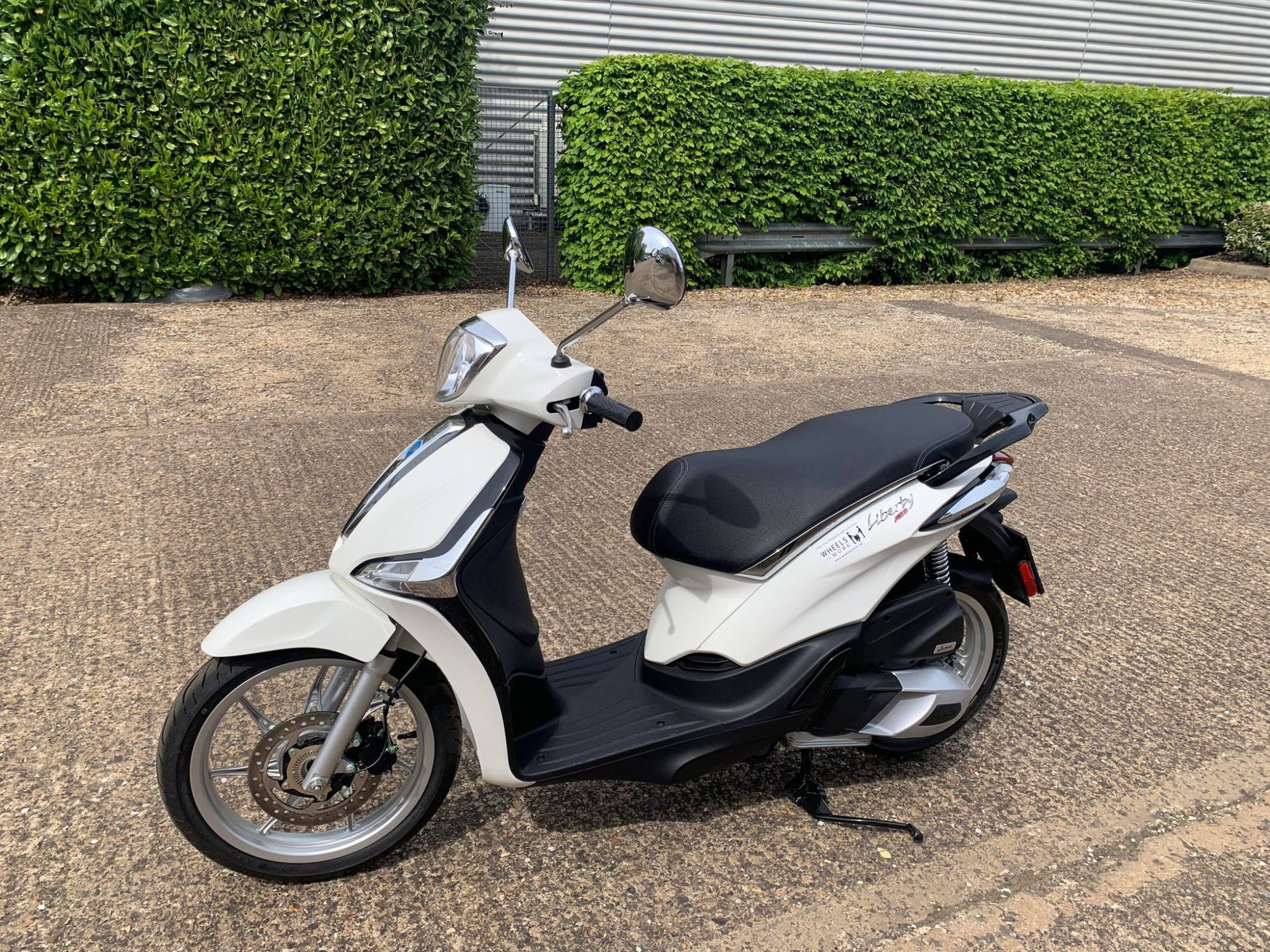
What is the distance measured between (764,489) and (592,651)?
2.35ft

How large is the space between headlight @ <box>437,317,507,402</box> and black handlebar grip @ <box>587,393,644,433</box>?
0.72ft

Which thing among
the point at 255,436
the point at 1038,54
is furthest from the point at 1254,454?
the point at 1038,54

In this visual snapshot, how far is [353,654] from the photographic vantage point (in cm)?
214

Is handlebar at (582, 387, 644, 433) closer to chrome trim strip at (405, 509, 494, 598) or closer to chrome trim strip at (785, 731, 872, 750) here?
chrome trim strip at (405, 509, 494, 598)

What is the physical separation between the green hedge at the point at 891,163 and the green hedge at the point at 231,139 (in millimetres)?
1321

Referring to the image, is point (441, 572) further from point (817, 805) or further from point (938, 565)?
point (938, 565)

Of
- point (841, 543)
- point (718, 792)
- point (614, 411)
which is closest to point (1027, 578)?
point (841, 543)

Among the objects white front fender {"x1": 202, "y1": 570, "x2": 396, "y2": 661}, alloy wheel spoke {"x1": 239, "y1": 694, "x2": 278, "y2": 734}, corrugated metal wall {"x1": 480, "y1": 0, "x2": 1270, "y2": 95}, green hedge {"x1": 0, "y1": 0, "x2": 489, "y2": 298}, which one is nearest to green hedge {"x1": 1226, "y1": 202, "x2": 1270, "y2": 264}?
corrugated metal wall {"x1": 480, "y1": 0, "x2": 1270, "y2": 95}

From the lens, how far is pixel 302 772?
7.32 feet

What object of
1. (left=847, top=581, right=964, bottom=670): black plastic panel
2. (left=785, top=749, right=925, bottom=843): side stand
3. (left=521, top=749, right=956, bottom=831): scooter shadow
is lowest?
(left=521, top=749, right=956, bottom=831): scooter shadow

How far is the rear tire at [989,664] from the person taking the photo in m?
2.68

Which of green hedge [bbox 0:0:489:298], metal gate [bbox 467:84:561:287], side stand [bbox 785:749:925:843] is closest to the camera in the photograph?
side stand [bbox 785:749:925:843]

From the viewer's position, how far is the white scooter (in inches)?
83.7

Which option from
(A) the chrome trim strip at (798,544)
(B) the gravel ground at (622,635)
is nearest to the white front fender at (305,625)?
(B) the gravel ground at (622,635)
